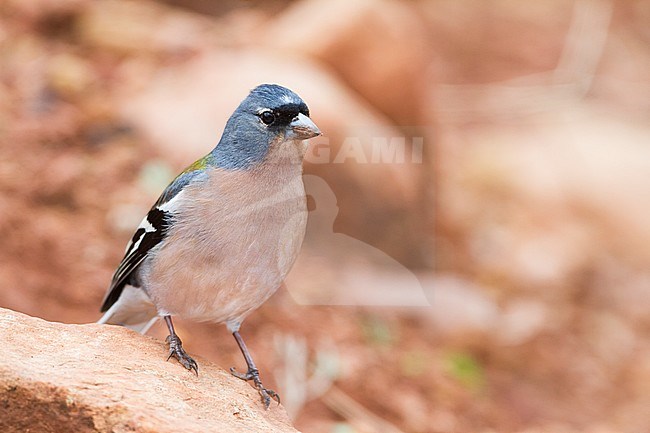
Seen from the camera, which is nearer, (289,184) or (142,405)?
(142,405)

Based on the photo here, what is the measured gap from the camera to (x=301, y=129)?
12.8 ft

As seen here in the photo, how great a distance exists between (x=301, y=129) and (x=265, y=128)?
0.23 metres

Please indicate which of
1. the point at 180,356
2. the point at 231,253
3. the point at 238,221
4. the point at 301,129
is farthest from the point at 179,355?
the point at 301,129

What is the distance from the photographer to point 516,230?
11.5 m

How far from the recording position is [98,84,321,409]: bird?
13.2 ft

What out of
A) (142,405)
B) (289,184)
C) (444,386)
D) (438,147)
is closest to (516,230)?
(438,147)

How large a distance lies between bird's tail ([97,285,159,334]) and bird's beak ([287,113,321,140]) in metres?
1.29

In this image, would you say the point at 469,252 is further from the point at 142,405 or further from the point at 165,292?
the point at 142,405

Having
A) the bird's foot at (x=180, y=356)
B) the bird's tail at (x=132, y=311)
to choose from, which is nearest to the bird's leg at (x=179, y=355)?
the bird's foot at (x=180, y=356)

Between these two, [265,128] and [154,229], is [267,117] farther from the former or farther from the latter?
[154,229]

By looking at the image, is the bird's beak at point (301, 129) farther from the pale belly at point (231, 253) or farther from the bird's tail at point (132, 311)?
the bird's tail at point (132, 311)

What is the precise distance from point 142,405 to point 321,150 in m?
4.04

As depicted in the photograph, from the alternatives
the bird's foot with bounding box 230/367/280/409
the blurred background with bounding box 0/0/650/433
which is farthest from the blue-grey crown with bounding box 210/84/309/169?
the blurred background with bounding box 0/0/650/433

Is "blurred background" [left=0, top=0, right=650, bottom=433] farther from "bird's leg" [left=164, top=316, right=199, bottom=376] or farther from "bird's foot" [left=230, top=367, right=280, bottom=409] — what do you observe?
"bird's leg" [left=164, top=316, right=199, bottom=376]
